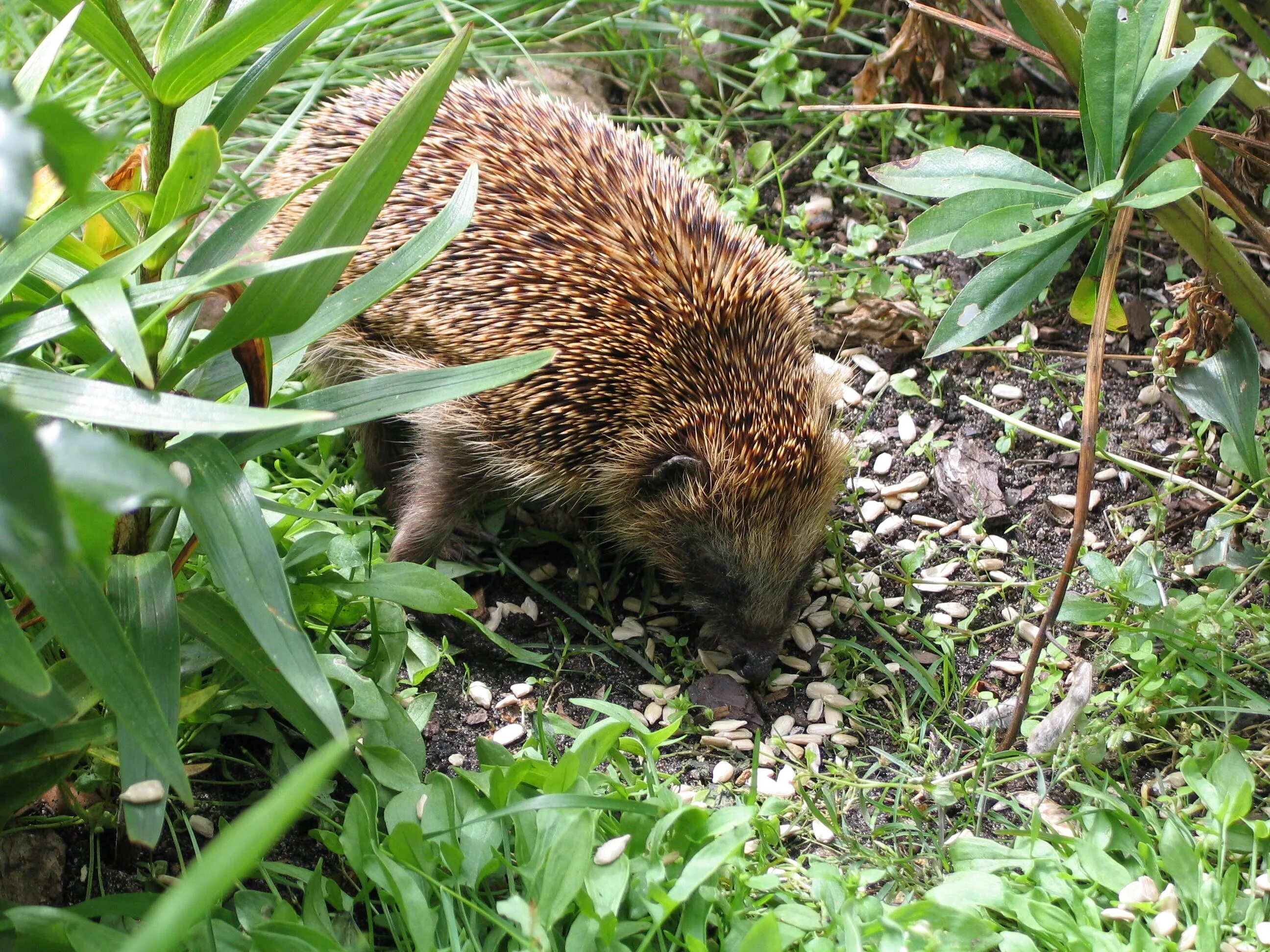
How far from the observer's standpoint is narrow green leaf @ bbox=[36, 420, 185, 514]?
1.31 m

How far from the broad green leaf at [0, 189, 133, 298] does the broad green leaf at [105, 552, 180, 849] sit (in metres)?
0.65

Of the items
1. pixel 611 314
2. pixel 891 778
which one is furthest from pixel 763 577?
pixel 611 314

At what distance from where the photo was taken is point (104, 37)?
92.9 inches

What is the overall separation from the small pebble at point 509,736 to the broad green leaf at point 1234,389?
2.45 metres

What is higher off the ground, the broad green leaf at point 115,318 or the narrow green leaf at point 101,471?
the narrow green leaf at point 101,471

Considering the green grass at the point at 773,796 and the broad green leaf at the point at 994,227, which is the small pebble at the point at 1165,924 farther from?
the broad green leaf at the point at 994,227

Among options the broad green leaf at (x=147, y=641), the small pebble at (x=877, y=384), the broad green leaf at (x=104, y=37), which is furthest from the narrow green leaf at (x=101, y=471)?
the small pebble at (x=877, y=384)

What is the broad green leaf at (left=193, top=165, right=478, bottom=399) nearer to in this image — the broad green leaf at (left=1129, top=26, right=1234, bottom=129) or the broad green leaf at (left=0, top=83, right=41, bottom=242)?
the broad green leaf at (left=0, top=83, right=41, bottom=242)

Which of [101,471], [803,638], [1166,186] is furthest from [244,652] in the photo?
[1166,186]

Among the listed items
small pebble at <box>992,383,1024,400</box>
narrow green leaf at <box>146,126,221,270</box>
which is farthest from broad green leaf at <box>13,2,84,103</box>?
small pebble at <box>992,383,1024,400</box>

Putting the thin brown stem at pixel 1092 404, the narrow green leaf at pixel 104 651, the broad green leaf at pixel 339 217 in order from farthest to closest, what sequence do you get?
the thin brown stem at pixel 1092 404
the broad green leaf at pixel 339 217
the narrow green leaf at pixel 104 651

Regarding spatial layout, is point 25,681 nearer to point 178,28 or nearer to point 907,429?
point 178,28

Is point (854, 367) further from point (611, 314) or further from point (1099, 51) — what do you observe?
point (1099, 51)

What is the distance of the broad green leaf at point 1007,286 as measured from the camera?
3.20m
